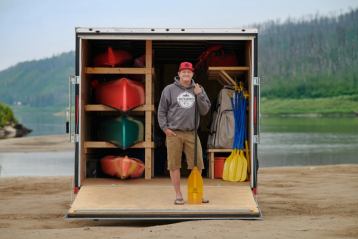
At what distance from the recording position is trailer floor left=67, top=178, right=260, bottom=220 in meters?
9.04

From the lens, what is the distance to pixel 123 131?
10688mm

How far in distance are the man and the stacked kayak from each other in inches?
53.2

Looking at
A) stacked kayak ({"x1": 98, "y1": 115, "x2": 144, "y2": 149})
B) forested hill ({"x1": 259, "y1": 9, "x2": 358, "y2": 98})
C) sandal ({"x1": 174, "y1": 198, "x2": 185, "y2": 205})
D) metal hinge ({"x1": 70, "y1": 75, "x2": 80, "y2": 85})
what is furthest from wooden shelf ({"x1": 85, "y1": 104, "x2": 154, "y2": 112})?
forested hill ({"x1": 259, "y1": 9, "x2": 358, "y2": 98})

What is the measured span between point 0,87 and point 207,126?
17882 centimetres

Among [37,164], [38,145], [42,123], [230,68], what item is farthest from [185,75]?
[42,123]

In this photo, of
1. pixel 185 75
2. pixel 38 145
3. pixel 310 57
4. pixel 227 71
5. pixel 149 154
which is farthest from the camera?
pixel 310 57

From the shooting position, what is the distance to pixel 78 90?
9727mm

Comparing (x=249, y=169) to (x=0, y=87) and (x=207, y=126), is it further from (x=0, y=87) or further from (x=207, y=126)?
(x=0, y=87)

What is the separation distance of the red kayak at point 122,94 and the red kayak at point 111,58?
0.26 metres

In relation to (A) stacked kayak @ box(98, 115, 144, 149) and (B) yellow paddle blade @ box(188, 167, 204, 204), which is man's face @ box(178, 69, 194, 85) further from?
(A) stacked kayak @ box(98, 115, 144, 149)

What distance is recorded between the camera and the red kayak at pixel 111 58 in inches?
436

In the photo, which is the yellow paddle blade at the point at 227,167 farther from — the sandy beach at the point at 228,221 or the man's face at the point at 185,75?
the man's face at the point at 185,75

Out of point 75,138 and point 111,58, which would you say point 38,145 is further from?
point 75,138

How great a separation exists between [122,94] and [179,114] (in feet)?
4.93
